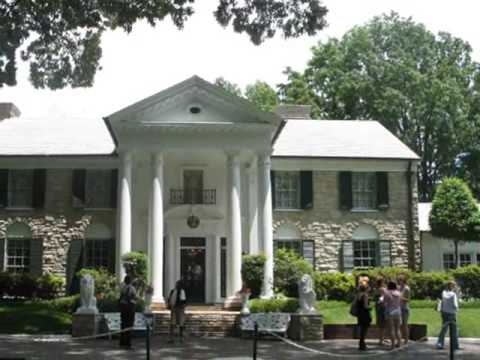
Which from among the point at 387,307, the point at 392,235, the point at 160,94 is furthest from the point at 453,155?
the point at 387,307

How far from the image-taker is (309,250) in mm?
27641

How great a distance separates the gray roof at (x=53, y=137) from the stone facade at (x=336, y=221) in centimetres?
841

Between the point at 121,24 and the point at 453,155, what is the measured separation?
35.3 meters

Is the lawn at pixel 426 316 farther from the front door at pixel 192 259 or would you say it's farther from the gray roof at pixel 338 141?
the gray roof at pixel 338 141

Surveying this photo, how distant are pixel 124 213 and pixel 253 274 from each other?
197 inches

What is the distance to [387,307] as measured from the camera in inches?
604

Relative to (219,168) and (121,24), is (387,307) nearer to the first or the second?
(121,24)

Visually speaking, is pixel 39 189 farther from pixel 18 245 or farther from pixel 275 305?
pixel 275 305

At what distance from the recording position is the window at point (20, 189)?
1089 inches

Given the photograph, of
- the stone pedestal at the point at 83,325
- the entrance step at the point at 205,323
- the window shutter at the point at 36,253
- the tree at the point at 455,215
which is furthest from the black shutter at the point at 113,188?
the tree at the point at 455,215

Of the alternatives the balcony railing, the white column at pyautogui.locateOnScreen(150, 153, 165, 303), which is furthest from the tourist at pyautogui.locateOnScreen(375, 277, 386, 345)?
the balcony railing

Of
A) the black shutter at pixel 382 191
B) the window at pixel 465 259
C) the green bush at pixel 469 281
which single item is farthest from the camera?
the window at pixel 465 259

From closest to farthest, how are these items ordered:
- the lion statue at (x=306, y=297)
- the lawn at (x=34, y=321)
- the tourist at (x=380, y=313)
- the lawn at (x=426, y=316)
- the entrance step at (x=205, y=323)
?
the tourist at (x=380, y=313), the lion statue at (x=306, y=297), the lawn at (x=426, y=316), the lawn at (x=34, y=321), the entrance step at (x=205, y=323)

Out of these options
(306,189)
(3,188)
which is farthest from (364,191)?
(3,188)
